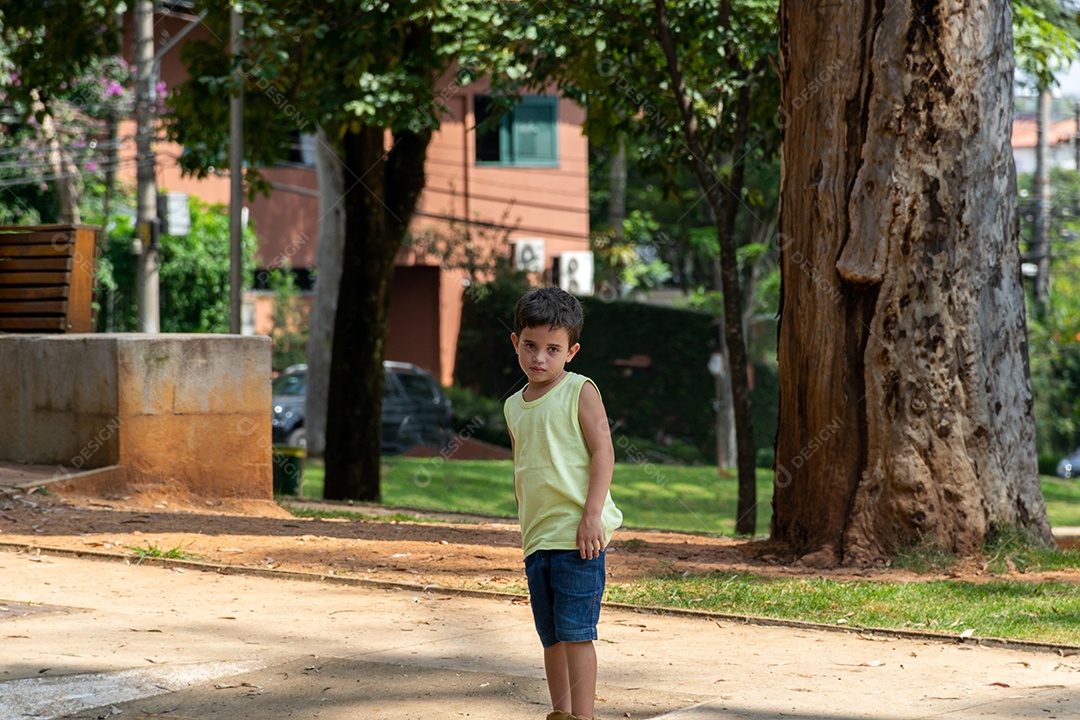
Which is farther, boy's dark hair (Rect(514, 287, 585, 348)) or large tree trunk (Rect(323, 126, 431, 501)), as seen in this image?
large tree trunk (Rect(323, 126, 431, 501))

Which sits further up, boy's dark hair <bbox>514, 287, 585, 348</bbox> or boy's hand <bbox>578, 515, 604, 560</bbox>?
boy's dark hair <bbox>514, 287, 585, 348</bbox>

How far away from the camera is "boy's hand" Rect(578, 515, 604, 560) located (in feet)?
14.1

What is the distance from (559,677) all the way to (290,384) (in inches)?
873

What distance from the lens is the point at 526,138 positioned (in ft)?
110

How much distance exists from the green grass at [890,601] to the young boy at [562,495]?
7.56 feet

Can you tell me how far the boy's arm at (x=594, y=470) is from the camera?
4.32 meters

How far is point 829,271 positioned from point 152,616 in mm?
4345

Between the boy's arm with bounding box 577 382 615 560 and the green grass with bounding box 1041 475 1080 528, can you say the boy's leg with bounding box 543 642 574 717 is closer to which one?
the boy's arm with bounding box 577 382 615 560

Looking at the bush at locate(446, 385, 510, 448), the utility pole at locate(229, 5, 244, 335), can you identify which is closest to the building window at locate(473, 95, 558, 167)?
the bush at locate(446, 385, 510, 448)

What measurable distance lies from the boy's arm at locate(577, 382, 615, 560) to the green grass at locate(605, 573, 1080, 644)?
7.95 feet

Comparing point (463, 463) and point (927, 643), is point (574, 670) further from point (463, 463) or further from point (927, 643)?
point (463, 463)

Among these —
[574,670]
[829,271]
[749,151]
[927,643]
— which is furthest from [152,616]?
[749,151]

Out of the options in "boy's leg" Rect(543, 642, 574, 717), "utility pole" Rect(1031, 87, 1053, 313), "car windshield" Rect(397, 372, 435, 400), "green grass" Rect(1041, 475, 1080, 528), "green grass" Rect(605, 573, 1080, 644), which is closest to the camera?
"boy's leg" Rect(543, 642, 574, 717)

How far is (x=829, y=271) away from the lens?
835 cm
